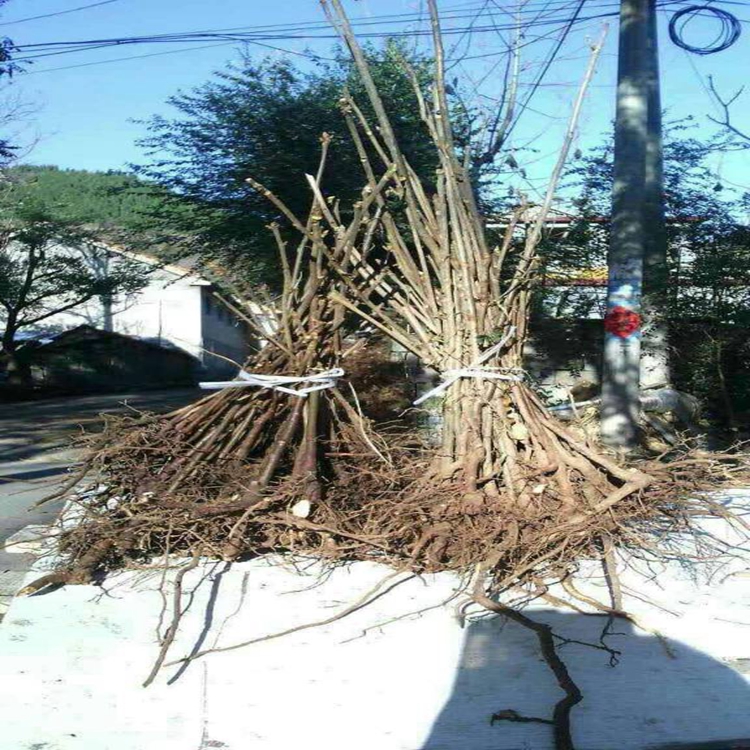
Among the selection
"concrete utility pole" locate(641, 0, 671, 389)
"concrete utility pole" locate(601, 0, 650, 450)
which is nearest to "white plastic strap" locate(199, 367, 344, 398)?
"concrete utility pole" locate(601, 0, 650, 450)

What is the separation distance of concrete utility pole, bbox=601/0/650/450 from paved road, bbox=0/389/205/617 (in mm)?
3686

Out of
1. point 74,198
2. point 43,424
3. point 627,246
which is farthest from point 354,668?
point 74,198

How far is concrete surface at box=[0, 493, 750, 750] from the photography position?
328 cm

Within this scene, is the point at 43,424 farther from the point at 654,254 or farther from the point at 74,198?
the point at 74,198

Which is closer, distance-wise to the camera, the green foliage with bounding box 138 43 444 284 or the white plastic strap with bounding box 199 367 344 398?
the white plastic strap with bounding box 199 367 344 398

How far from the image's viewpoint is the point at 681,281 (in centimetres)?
1000

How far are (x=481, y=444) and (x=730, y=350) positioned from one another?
7110 mm

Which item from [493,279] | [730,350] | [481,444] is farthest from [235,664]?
[730,350]

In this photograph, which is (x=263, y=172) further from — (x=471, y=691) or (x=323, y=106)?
(x=471, y=691)

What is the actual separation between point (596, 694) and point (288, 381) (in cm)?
210

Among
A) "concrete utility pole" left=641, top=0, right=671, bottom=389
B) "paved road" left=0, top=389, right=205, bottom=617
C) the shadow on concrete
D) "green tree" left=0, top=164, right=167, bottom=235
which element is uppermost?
"green tree" left=0, top=164, right=167, bottom=235

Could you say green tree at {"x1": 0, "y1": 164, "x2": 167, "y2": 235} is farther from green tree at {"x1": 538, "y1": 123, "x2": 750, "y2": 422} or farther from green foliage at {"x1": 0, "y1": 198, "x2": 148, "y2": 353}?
green tree at {"x1": 538, "y1": 123, "x2": 750, "y2": 422}

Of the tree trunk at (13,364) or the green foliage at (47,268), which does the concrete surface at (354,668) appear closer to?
the green foliage at (47,268)

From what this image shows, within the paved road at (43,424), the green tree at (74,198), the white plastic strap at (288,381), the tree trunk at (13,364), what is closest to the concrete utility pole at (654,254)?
the paved road at (43,424)
